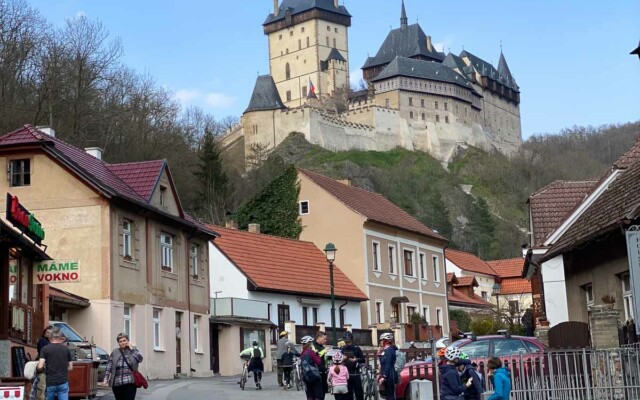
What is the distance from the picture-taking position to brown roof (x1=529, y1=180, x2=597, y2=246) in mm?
33719

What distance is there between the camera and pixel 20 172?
34.4 metres

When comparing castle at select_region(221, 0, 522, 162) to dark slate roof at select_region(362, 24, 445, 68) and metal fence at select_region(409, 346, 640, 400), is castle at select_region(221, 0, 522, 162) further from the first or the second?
metal fence at select_region(409, 346, 640, 400)

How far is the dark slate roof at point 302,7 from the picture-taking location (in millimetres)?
174750

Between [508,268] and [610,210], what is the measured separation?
66.8 m

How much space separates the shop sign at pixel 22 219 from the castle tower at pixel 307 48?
473 ft

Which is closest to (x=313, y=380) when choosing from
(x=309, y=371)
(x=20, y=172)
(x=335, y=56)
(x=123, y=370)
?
(x=309, y=371)

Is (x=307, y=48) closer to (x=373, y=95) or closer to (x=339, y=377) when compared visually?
(x=373, y=95)

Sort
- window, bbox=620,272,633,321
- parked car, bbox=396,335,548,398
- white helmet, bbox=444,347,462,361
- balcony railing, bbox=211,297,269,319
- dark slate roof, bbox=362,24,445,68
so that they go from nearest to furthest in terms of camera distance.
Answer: white helmet, bbox=444,347,462,361 < parked car, bbox=396,335,548,398 < window, bbox=620,272,633,321 < balcony railing, bbox=211,297,269,319 < dark slate roof, bbox=362,24,445,68

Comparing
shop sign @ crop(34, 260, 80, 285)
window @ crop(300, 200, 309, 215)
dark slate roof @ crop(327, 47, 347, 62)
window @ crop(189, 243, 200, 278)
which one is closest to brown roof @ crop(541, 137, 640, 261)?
shop sign @ crop(34, 260, 80, 285)

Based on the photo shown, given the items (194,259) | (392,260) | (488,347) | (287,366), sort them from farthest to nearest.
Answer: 1. (392,260)
2. (194,259)
3. (287,366)
4. (488,347)

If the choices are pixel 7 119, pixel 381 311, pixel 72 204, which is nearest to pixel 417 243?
pixel 381 311

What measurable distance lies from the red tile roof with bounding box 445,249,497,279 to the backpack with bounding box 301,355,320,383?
6521cm

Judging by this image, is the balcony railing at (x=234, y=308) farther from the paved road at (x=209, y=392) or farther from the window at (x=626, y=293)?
the window at (x=626, y=293)

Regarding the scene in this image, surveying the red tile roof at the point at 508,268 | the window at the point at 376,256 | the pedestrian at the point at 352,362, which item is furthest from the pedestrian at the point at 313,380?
the red tile roof at the point at 508,268
